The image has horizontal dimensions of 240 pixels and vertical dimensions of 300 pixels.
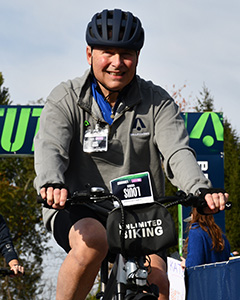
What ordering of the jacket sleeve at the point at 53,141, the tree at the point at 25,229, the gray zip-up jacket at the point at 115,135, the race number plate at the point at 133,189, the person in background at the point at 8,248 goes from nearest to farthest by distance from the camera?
1. the race number plate at the point at 133,189
2. the jacket sleeve at the point at 53,141
3. the gray zip-up jacket at the point at 115,135
4. the person in background at the point at 8,248
5. the tree at the point at 25,229

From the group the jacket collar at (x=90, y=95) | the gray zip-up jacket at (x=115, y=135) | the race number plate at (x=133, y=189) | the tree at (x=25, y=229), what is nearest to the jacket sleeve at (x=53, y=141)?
the gray zip-up jacket at (x=115, y=135)

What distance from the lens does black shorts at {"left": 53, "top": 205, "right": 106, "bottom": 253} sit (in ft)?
11.6

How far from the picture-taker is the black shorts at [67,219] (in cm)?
354

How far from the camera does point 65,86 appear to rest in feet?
13.1

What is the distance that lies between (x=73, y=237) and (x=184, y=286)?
2135 mm

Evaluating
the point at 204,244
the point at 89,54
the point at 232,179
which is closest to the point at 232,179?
the point at 232,179

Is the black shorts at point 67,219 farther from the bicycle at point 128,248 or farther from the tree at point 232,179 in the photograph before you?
the tree at point 232,179

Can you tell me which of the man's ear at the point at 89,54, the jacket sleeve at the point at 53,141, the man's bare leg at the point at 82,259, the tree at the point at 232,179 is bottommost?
the man's bare leg at the point at 82,259

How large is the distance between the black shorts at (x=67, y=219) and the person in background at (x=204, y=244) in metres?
2.45

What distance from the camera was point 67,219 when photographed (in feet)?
11.7

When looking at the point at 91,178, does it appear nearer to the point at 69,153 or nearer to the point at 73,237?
the point at 69,153

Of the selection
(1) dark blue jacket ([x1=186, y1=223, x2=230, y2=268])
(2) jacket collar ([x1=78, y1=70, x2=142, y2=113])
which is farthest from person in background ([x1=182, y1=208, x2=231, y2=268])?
(2) jacket collar ([x1=78, y1=70, x2=142, y2=113])

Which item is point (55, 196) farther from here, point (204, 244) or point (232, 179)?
point (232, 179)

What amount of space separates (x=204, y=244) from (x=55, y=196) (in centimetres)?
329
